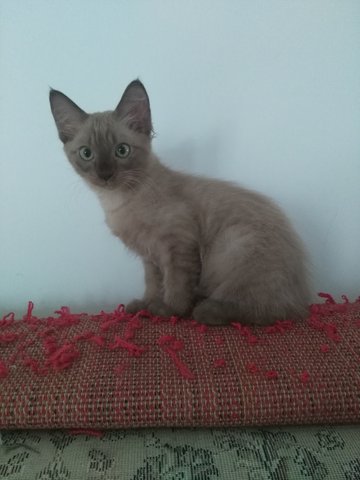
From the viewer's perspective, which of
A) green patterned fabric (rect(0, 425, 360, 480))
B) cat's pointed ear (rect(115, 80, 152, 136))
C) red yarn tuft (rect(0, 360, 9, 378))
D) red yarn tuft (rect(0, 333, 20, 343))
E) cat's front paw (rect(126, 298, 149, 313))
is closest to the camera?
green patterned fabric (rect(0, 425, 360, 480))

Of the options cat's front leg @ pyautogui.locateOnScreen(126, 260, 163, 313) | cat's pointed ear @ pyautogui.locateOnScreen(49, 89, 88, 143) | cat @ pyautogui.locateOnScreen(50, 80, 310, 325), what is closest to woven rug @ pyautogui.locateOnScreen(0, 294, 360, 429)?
cat @ pyautogui.locateOnScreen(50, 80, 310, 325)

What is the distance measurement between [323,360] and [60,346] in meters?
0.68

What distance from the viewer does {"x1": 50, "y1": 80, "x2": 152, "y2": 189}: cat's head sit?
1.14 m

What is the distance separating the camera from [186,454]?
69 centimetres

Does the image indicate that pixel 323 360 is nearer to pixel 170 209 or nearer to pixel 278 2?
pixel 170 209

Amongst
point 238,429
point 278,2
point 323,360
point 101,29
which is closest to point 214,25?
point 278,2

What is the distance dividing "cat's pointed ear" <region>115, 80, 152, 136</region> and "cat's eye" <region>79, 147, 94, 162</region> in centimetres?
16

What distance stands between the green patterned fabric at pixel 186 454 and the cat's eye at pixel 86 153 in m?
0.80

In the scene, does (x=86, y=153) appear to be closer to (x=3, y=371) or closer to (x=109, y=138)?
(x=109, y=138)

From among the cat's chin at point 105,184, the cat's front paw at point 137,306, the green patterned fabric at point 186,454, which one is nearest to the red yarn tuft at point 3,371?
the green patterned fabric at point 186,454

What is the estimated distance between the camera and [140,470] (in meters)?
0.65

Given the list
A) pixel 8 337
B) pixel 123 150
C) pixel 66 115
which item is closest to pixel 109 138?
pixel 123 150

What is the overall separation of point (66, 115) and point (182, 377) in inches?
35.6

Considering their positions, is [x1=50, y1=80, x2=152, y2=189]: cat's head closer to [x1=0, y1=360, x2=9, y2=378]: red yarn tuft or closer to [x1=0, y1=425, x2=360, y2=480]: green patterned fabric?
[x1=0, y1=360, x2=9, y2=378]: red yarn tuft
